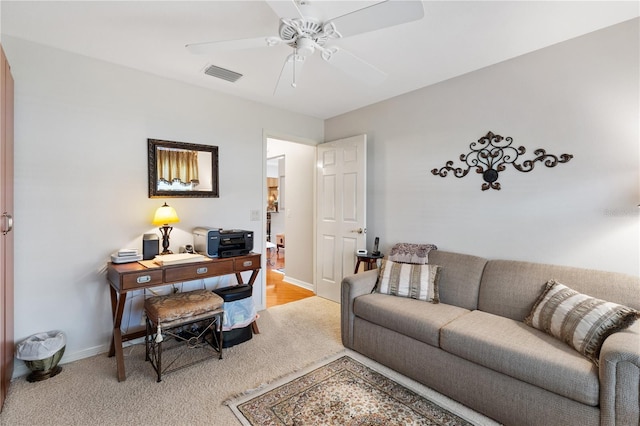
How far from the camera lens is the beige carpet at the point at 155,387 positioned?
1753mm

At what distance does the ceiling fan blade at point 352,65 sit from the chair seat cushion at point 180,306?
1.99 m

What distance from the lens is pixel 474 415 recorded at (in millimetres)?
1795

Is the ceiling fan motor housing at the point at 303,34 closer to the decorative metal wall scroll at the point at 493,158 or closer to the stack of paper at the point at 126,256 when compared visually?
the decorative metal wall scroll at the point at 493,158

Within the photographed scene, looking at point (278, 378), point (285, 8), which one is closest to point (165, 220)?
point (278, 378)

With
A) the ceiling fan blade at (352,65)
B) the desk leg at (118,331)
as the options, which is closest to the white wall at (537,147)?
the ceiling fan blade at (352,65)

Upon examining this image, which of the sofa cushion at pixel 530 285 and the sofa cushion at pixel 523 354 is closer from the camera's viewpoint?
the sofa cushion at pixel 523 354

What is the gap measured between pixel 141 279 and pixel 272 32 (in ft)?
6.58

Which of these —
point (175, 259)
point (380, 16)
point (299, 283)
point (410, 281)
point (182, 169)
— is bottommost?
point (299, 283)

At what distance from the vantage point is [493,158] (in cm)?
258

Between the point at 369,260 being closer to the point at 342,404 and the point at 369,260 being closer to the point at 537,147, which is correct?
the point at 342,404

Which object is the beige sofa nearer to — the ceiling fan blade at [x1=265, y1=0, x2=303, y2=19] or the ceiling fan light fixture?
the ceiling fan light fixture

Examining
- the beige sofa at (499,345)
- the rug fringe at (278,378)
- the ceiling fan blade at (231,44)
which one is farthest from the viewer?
the rug fringe at (278,378)

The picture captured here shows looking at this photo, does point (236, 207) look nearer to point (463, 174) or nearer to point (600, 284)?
point (463, 174)

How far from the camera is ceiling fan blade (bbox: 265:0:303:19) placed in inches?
52.9
